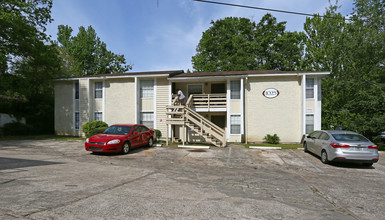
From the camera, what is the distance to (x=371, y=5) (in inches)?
966

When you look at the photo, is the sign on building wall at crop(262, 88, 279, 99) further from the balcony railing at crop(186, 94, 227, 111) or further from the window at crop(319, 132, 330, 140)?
the window at crop(319, 132, 330, 140)

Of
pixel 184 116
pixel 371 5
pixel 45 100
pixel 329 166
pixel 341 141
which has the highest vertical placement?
pixel 371 5

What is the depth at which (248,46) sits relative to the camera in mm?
31469

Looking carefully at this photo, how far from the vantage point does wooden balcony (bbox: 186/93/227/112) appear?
15.6m

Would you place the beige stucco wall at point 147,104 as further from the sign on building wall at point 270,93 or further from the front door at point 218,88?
the sign on building wall at point 270,93

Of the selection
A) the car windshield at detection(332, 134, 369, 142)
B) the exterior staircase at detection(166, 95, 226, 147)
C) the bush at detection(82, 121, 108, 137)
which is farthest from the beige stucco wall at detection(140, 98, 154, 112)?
the car windshield at detection(332, 134, 369, 142)

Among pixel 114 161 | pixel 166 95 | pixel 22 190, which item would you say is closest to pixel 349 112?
pixel 166 95

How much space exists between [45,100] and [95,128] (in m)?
10.3

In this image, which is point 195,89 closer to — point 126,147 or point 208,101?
point 208,101

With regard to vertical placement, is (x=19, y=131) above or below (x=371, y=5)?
below

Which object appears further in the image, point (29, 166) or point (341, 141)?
point (341, 141)

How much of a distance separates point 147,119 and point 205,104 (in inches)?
202

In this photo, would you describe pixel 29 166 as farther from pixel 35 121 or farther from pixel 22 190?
pixel 35 121

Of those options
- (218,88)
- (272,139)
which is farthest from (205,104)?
(272,139)
